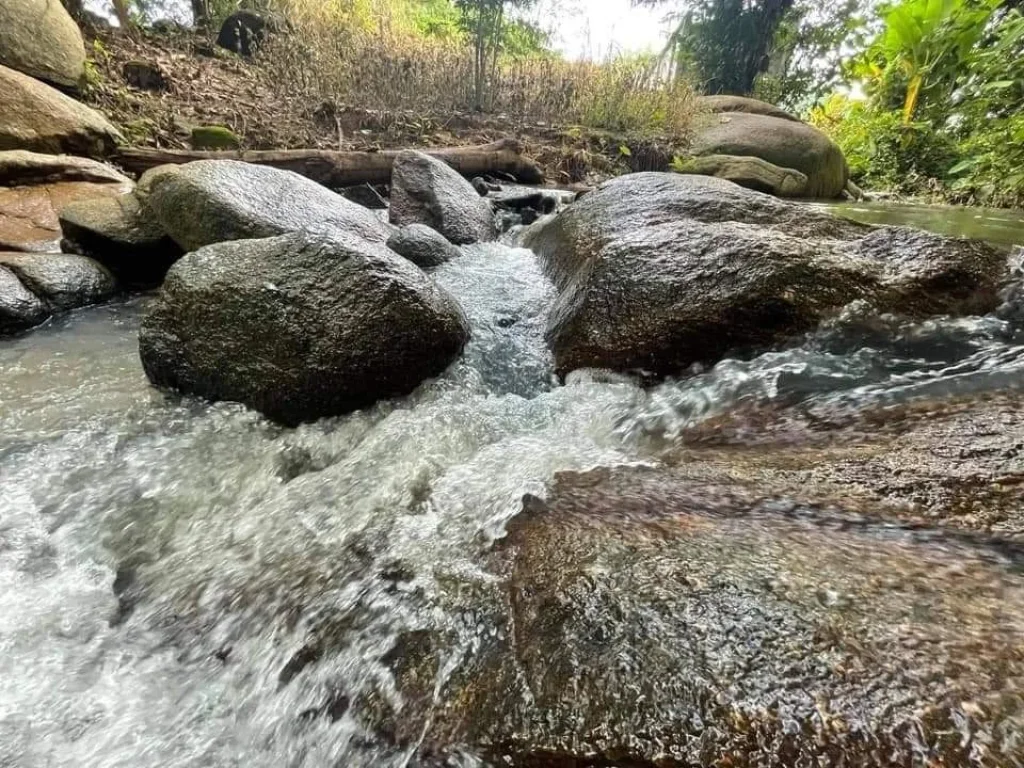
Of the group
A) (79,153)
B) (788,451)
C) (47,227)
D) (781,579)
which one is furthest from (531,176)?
(781,579)

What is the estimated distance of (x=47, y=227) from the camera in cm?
405

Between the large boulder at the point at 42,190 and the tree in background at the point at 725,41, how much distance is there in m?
12.9

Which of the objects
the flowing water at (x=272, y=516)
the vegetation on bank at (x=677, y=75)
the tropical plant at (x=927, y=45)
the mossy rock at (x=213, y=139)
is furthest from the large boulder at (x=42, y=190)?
the tropical plant at (x=927, y=45)

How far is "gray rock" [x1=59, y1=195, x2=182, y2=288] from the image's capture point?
3.83 meters

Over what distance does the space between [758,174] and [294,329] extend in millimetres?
8414

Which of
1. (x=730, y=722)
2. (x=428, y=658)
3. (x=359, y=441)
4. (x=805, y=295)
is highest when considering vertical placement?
(x=805, y=295)

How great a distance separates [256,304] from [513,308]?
1.63m

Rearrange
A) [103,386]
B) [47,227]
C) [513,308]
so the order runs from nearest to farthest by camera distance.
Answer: [103,386]
[513,308]
[47,227]

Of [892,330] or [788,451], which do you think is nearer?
[788,451]

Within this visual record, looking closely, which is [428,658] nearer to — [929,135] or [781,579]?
[781,579]

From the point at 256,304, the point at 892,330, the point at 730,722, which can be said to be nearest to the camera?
the point at 730,722

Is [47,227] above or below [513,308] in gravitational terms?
above

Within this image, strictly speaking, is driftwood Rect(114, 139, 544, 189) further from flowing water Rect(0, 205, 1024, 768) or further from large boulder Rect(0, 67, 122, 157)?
flowing water Rect(0, 205, 1024, 768)

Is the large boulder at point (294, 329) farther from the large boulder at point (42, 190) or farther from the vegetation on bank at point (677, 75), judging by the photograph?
the vegetation on bank at point (677, 75)
